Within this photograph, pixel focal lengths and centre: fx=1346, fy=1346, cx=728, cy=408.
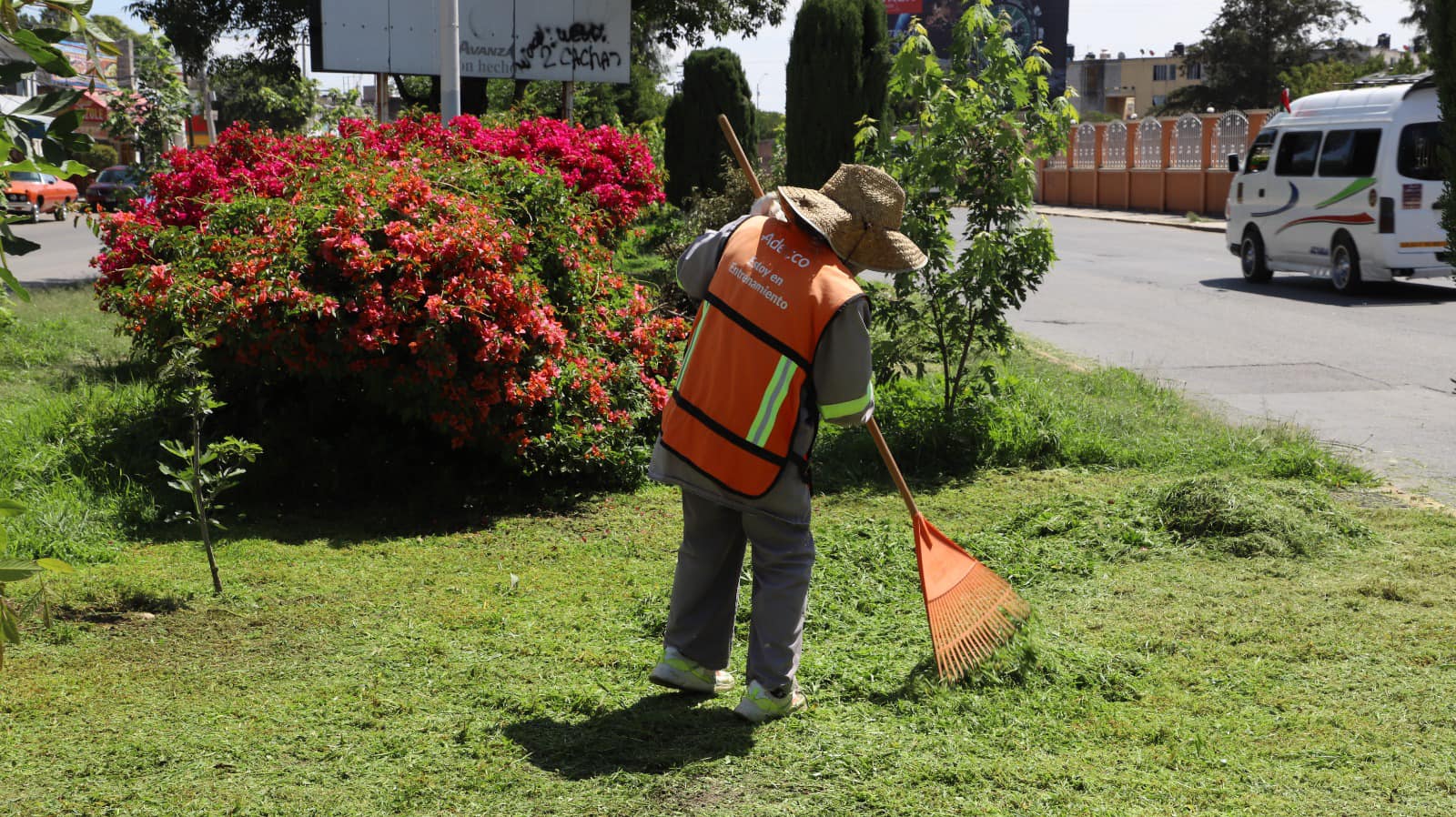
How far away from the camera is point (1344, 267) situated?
15.9 m

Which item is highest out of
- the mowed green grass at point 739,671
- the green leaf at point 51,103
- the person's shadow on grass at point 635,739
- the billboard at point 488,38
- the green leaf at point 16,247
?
the billboard at point 488,38

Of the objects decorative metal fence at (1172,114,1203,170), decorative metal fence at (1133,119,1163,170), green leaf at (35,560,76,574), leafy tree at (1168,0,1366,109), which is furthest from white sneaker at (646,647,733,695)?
leafy tree at (1168,0,1366,109)

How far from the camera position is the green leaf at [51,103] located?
98.3 inches

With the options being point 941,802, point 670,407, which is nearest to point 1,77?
point 670,407

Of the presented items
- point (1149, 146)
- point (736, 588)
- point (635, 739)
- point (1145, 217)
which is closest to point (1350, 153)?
point (736, 588)

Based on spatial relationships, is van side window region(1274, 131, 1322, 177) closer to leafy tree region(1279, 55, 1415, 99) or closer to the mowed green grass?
the mowed green grass

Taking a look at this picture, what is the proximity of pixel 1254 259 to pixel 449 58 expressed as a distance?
449 inches

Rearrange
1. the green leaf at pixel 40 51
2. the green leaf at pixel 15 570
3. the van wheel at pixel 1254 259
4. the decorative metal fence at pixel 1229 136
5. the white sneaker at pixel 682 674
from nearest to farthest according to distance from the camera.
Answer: the green leaf at pixel 15 570, the green leaf at pixel 40 51, the white sneaker at pixel 682 674, the van wheel at pixel 1254 259, the decorative metal fence at pixel 1229 136

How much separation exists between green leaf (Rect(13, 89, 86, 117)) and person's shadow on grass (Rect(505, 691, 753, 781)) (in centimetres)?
210

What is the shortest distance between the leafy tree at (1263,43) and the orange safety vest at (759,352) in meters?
61.8

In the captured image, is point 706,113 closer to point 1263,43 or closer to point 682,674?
point 682,674

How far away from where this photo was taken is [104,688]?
4.17m

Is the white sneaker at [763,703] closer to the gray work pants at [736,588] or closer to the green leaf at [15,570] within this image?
the gray work pants at [736,588]

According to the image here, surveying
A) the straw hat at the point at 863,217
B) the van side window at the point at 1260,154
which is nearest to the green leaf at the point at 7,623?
the straw hat at the point at 863,217
